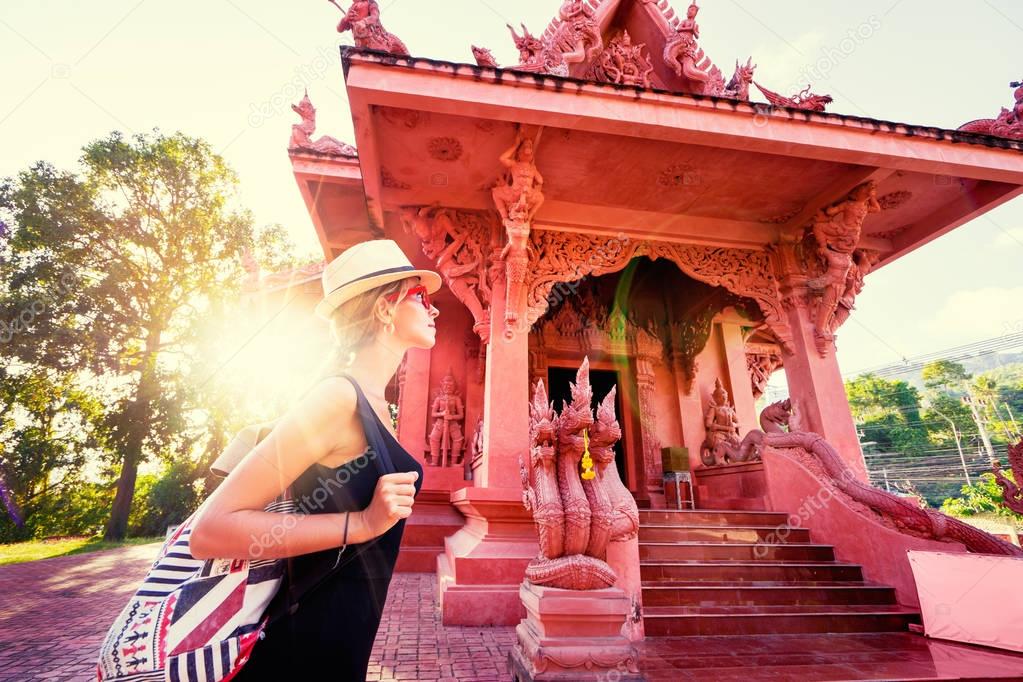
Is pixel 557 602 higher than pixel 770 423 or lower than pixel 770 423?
lower

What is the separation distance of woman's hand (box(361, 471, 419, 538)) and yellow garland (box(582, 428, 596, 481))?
93.9 inches

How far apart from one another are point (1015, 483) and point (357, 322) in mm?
6113

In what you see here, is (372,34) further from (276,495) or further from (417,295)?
(276,495)

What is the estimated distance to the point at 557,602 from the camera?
8.85 ft

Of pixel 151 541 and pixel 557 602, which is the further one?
pixel 151 541

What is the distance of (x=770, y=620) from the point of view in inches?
155

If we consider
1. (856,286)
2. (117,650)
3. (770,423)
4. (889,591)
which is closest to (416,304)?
(117,650)

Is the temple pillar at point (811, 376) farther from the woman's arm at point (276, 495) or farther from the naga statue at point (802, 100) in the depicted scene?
the woman's arm at point (276, 495)

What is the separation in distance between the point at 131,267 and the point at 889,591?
18934mm

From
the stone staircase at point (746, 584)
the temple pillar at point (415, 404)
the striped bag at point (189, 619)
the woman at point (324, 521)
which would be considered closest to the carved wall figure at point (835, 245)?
the stone staircase at point (746, 584)

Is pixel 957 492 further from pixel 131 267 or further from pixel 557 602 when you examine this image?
pixel 131 267

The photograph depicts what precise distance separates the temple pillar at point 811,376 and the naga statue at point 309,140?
6264 mm

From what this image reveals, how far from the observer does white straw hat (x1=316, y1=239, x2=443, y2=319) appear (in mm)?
1218

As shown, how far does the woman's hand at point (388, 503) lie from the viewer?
3.14 ft
